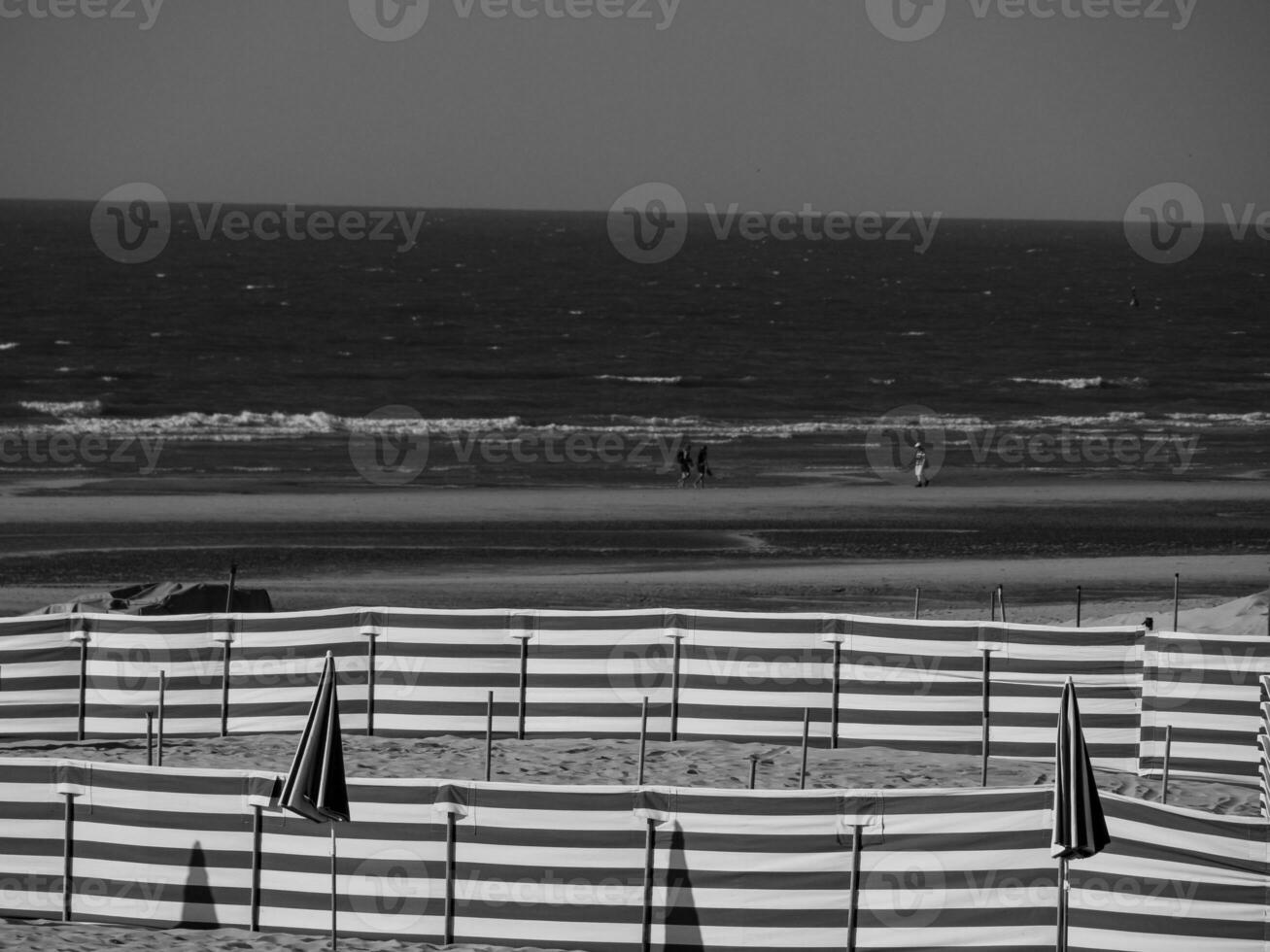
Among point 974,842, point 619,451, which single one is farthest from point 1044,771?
point 619,451

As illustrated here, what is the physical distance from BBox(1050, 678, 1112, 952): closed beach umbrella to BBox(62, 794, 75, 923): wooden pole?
787 cm

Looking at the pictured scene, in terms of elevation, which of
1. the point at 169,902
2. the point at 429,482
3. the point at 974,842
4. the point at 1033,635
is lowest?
the point at 169,902

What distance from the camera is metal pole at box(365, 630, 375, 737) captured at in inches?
693

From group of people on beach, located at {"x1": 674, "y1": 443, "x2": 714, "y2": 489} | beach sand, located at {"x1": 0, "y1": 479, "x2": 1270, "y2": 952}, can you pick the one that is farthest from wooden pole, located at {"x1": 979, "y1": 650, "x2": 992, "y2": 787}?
group of people on beach, located at {"x1": 674, "y1": 443, "x2": 714, "y2": 489}

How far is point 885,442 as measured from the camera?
55.0 m

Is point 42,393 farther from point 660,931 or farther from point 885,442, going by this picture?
point 660,931

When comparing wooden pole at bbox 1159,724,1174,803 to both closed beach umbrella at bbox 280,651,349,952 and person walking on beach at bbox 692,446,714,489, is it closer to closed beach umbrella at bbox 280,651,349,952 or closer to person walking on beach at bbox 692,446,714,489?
closed beach umbrella at bbox 280,651,349,952

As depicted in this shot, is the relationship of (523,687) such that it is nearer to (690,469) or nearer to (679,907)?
(679,907)

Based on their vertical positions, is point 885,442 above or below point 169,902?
above

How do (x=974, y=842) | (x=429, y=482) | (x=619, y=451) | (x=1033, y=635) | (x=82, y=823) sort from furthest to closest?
(x=619, y=451) → (x=429, y=482) → (x=1033, y=635) → (x=82, y=823) → (x=974, y=842)

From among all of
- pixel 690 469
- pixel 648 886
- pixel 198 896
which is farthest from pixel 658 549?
pixel 648 886

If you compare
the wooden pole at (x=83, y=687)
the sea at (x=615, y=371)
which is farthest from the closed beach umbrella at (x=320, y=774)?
the sea at (x=615, y=371)

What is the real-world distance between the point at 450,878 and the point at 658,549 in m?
22.9

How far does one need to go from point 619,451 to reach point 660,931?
131ft
